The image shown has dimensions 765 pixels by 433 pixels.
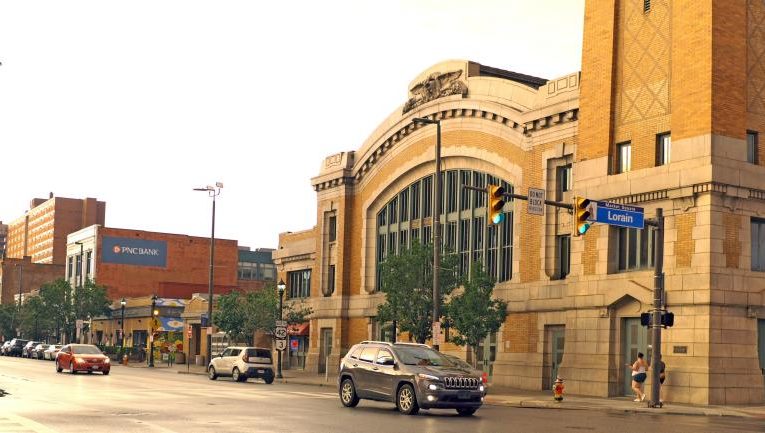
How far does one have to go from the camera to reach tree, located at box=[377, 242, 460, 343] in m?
46.5

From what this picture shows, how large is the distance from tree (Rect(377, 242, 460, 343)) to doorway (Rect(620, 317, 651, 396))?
8761 millimetres

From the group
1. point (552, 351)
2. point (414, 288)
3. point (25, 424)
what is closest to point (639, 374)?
point (552, 351)

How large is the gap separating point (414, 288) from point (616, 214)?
51.4 ft

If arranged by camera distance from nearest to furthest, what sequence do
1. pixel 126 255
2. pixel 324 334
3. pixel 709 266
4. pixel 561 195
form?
1. pixel 709 266
2. pixel 561 195
3. pixel 324 334
4. pixel 126 255

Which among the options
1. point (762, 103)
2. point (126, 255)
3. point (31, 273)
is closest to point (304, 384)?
point (762, 103)

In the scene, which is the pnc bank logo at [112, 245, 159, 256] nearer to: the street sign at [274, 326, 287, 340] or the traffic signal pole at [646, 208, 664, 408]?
the street sign at [274, 326, 287, 340]

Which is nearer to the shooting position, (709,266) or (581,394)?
(709,266)

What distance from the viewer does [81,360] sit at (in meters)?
50.5

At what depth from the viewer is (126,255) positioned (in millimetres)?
121938

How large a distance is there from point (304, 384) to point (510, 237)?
11.7m

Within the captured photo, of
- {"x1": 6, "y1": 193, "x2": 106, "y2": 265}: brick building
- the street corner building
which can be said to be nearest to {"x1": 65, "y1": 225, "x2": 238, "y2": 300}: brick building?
{"x1": 6, "y1": 193, "x2": 106, "y2": 265}: brick building

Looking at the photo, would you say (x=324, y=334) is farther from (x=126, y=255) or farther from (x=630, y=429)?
(x=126, y=255)

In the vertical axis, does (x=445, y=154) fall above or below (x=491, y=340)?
above

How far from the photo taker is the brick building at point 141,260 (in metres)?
119
